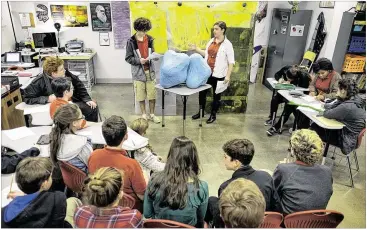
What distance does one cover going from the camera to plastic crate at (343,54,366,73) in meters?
4.85

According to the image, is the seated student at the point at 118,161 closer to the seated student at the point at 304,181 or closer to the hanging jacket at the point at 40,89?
the seated student at the point at 304,181

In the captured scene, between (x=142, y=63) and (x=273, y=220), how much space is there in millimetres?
3144

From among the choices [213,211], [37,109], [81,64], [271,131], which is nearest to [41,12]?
[81,64]

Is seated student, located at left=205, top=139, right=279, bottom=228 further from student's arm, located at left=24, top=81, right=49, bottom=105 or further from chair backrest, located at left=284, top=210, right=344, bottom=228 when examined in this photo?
student's arm, located at left=24, top=81, right=49, bottom=105

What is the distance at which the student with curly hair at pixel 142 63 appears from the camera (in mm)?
4098

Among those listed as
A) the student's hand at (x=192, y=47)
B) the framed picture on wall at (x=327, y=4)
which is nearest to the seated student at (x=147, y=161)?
the student's hand at (x=192, y=47)

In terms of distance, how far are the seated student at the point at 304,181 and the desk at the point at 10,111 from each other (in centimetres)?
336

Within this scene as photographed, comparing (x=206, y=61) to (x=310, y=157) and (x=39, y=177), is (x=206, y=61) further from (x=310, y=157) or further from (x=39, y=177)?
(x=39, y=177)

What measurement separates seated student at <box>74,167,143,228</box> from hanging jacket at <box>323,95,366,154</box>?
2502mm

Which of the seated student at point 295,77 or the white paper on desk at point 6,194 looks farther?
the seated student at point 295,77

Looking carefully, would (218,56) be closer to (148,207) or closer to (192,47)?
(192,47)

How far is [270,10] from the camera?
6391 mm

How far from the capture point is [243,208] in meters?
1.26

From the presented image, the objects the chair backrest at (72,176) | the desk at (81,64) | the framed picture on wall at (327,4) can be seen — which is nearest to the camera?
the chair backrest at (72,176)
